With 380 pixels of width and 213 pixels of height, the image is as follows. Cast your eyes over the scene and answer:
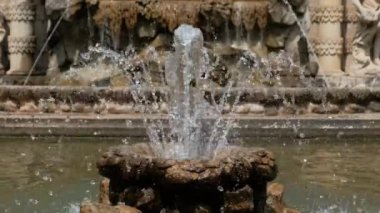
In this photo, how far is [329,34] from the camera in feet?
57.1

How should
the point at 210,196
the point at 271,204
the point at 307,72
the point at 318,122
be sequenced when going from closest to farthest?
the point at 210,196 < the point at 271,204 < the point at 318,122 < the point at 307,72

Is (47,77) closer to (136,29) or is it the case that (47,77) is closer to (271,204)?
(136,29)

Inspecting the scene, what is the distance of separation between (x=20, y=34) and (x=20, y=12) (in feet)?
1.58

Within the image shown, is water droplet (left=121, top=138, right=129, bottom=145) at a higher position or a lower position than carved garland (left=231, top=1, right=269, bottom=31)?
lower

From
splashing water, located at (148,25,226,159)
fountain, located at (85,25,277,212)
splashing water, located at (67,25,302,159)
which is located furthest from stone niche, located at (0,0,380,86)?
fountain, located at (85,25,277,212)

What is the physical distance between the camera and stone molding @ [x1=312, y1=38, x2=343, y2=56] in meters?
17.4

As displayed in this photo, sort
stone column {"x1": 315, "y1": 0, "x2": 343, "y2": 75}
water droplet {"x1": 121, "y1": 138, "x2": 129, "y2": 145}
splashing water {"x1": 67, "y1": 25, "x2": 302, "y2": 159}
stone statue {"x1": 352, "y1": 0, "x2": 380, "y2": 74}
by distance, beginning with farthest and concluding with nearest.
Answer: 1. stone column {"x1": 315, "y1": 0, "x2": 343, "y2": 75}
2. stone statue {"x1": 352, "y1": 0, "x2": 380, "y2": 74}
3. water droplet {"x1": 121, "y1": 138, "x2": 129, "y2": 145}
4. splashing water {"x1": 67, "y1": 25, "x2": 302, "y2": 159}

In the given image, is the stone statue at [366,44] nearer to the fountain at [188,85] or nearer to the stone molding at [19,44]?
the fountain at [188,85]

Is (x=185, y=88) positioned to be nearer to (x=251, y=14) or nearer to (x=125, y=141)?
(x=125, y=141)

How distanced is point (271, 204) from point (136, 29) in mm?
11652

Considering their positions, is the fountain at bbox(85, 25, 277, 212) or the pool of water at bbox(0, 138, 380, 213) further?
the pool of water at bbox(0, 138, 380, 213)

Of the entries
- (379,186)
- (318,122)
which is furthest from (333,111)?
(379,186)

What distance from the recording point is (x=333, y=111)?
1420cm

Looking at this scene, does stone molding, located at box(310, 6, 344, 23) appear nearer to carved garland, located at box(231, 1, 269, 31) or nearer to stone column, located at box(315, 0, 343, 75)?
stone column, located at box(315, 0, 343, 75)
